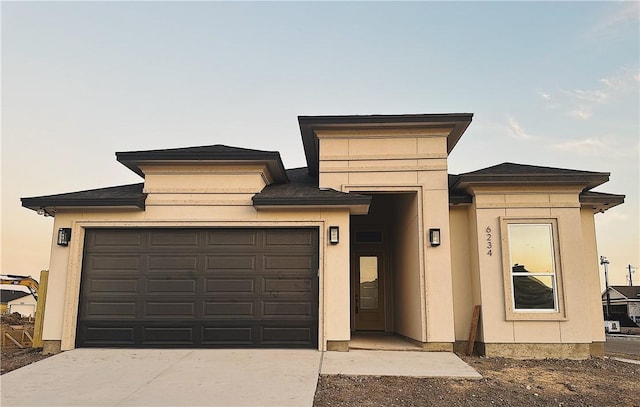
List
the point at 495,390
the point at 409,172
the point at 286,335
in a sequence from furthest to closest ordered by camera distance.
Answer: the point at 409,172, the point at 286,335, the point at 495,390

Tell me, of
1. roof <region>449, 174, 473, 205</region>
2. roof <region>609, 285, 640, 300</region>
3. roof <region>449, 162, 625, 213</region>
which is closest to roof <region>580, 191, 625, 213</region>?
roof <region>449, 162, 625, 213</region>

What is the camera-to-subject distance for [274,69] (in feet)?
41.8

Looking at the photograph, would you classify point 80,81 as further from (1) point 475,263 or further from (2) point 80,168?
(1) point 475,263

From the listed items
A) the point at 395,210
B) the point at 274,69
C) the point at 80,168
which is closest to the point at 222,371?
the point at 395,210

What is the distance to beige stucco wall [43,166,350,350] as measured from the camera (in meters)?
7.76

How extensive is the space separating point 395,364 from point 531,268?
3.43m

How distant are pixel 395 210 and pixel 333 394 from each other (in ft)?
20.5

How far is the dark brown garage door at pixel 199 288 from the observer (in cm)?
776

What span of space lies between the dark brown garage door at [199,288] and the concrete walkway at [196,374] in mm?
282

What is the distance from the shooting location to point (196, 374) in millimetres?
6043

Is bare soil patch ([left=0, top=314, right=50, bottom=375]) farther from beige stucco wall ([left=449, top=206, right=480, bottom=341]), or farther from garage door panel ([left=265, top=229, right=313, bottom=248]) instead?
beige stucco wall ([left=449, top=206, right=480, bottom=341])

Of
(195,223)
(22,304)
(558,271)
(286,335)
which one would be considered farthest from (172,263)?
(22,304)

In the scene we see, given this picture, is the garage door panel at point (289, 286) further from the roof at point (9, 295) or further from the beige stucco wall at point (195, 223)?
the roof at point (9, 295)

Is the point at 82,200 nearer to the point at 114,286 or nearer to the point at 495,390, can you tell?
the point at 114,286
